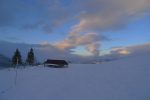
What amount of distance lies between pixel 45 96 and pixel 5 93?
502 centimetres

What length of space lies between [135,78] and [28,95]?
9.22 metres

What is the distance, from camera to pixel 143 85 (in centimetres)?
1766

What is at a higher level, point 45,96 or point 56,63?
point 56,63

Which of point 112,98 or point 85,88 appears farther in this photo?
point 85,88

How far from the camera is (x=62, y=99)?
1759 cm

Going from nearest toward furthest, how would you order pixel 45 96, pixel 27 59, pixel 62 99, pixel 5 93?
pixel 62 99
pixel 45 96
pixel 5 93
pixel 27 59

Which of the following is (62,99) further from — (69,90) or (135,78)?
(135,78)

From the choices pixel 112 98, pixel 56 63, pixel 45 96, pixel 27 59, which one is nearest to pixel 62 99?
pixel 45 96

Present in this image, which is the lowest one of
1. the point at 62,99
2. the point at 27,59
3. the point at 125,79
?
the point at 62,99

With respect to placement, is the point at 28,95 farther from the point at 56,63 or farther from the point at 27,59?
the point at 27,59

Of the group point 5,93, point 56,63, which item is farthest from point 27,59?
point 5,93

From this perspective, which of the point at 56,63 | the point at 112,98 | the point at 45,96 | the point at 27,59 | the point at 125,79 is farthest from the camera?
the point at 27,59

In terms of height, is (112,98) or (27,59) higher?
(27,59)

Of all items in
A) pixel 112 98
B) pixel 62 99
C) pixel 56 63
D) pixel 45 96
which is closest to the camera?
pixel 112 98
